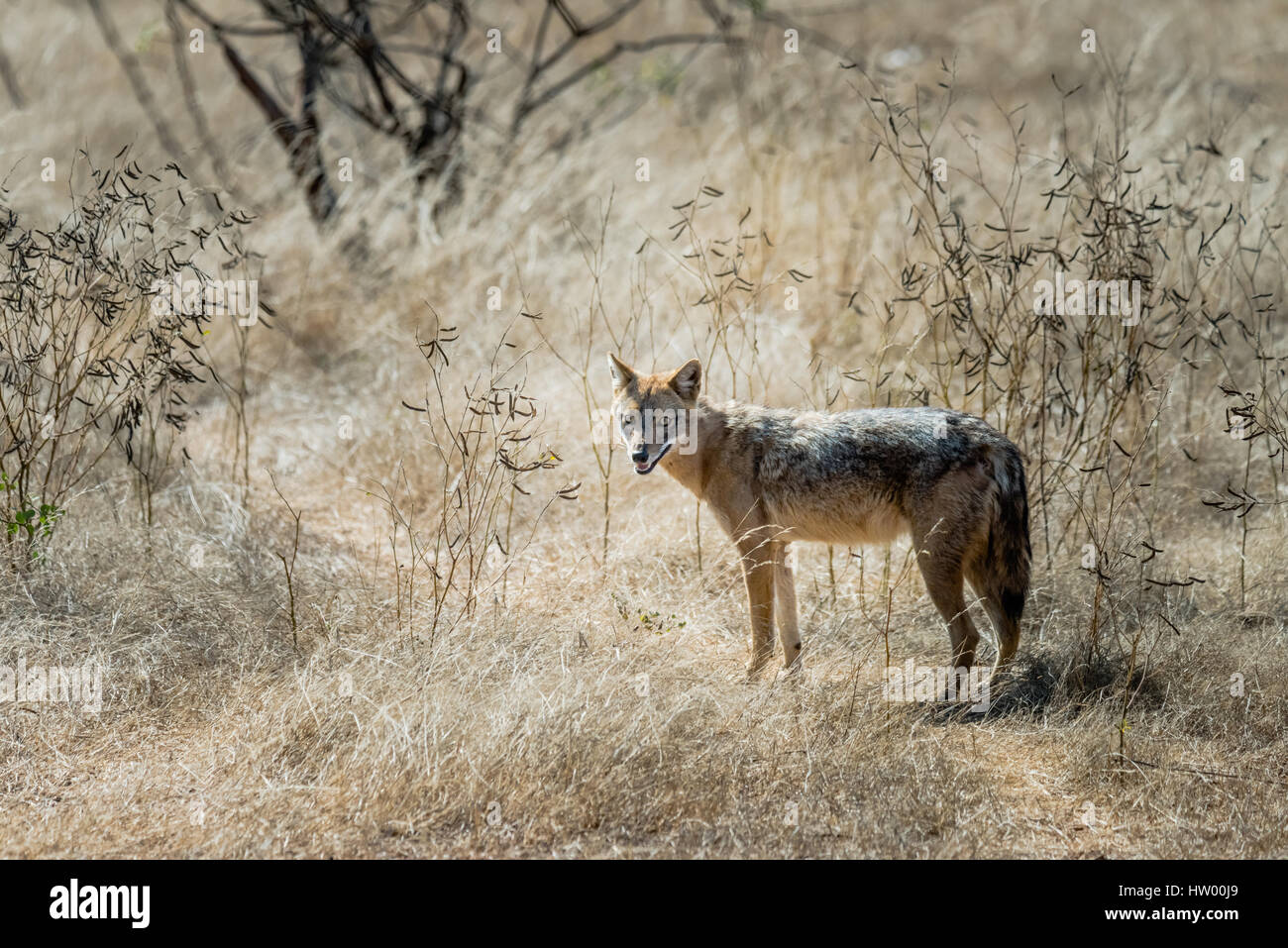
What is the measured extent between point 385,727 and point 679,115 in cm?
1013

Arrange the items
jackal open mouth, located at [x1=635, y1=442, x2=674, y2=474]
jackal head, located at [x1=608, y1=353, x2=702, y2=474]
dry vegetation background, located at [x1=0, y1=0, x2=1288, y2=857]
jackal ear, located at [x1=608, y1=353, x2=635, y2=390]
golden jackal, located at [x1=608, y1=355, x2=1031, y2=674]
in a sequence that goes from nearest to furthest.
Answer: dry vegetation background, located at [x1=0, y1=0, x2=1288, y2=857]
golden jackal, located at [x1=608, y1=355, x2=1031, y2=674]
jackal open mouth, located at [x1=635, y1=442, x2=674, y2=474]
jackal head, located at [x1=608, y1=353, x2=702, y2=474]
jackal ear, located at [x1=608, y1=353, x2=635, y2=390]

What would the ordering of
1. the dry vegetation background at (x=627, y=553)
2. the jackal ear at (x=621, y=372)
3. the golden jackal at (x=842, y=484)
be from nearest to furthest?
the dry vegetation background at (x=627, y=553)
the golden jackal at (x=842, y=484)
the jackal ear at (x=621, y=372)

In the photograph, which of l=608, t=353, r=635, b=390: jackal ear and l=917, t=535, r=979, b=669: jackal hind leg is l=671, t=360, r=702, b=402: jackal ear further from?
l=917, t=535, r=979, b=669: jackal hind leg

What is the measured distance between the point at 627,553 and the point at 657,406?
3.48 feet

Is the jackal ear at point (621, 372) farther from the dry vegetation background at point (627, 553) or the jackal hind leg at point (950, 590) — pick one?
the jackal hind leg at point (950, 590)

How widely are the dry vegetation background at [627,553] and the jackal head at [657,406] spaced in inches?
20.6

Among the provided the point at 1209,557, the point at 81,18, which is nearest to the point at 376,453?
the point at 1209,557

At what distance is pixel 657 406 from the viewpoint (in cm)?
597

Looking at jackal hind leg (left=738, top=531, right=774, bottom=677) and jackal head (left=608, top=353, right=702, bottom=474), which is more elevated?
jackal head (left=608, top=353, right=702, bottom=474)

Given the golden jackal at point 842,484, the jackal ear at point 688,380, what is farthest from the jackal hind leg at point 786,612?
the jackal ear at point 688,380

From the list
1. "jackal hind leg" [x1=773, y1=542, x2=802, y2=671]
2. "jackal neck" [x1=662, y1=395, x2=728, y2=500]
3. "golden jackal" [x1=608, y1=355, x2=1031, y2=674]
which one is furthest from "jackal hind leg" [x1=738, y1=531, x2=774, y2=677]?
"jackal neck" [x1=662, y1=395, x2=728, y2=500]

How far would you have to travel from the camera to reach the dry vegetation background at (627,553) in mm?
4480

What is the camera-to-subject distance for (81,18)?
61.0 feet

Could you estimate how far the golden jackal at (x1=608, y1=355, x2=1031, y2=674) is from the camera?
547cm
